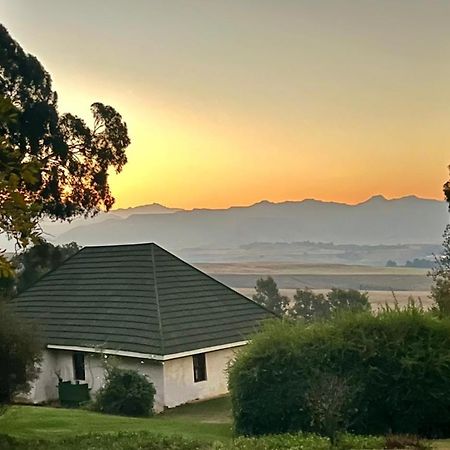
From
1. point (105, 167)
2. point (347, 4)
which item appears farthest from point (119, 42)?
point (347, 4)

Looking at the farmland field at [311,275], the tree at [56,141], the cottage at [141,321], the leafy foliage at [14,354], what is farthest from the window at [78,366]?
the farmland field at [311,275]

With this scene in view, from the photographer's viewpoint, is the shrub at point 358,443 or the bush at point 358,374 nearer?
the shrub at point 358,443

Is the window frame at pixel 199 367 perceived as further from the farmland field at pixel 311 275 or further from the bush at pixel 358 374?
the farmland field at pixel 311 275

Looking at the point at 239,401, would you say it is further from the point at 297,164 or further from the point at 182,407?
the point at 297,164

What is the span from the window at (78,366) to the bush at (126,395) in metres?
4.04

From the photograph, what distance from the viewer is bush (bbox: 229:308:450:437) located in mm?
15641

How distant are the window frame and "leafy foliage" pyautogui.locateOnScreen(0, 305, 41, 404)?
9.35m

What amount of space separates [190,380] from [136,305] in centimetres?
434

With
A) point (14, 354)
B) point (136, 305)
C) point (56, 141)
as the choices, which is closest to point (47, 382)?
point (136, 305)

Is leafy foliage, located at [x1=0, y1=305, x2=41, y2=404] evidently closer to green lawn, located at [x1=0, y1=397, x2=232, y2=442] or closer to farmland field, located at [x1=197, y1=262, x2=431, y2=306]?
green lawn, located at [x1=0, y1=397, x2=232, y2=442]

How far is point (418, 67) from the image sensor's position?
30.1 meters

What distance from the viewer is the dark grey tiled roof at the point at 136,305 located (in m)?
26.3

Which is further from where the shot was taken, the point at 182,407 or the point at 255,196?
the point at 255,196

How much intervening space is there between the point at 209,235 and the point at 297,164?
59681 millimetres
